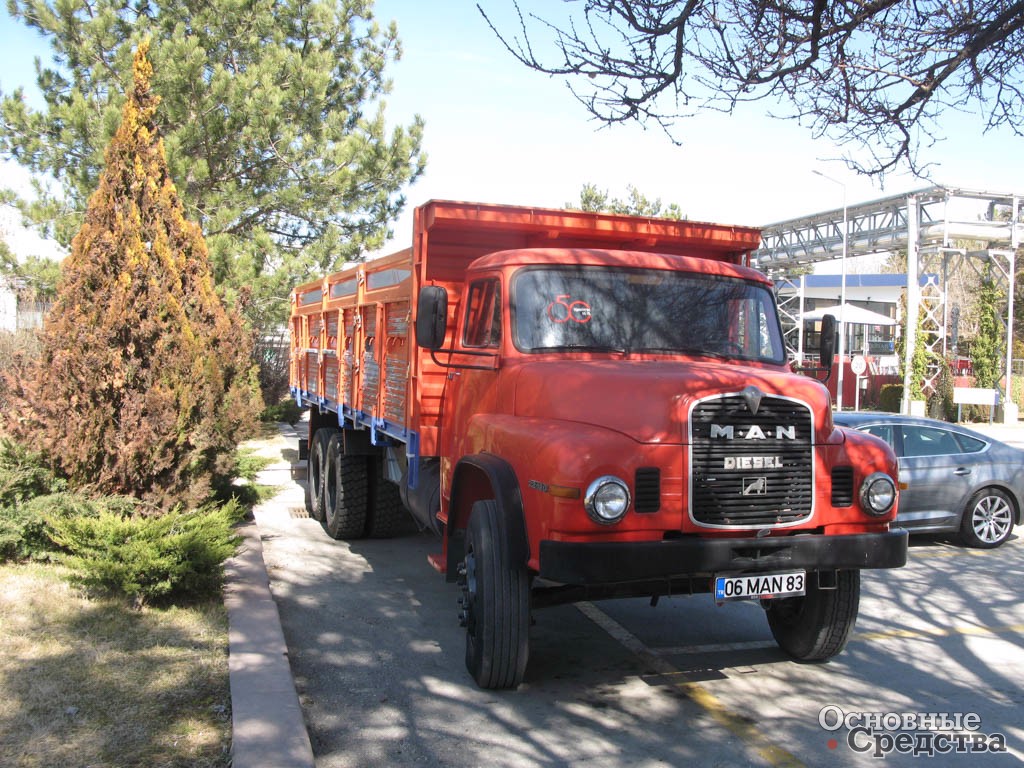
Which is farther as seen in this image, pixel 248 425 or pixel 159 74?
pixel 159 74

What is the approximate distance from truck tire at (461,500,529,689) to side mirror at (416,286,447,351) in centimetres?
102

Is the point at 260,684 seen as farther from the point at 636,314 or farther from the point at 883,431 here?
the point at 883,431

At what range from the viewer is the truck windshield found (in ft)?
17.9

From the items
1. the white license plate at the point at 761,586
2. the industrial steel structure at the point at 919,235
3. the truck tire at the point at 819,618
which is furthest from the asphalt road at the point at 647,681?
the industrial steel structure at the point at 919,235

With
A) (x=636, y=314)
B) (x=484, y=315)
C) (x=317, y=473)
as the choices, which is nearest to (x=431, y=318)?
(x=484, y=315)

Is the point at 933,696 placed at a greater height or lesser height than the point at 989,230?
lesser

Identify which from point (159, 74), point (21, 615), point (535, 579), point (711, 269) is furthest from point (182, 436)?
point (159, 74)

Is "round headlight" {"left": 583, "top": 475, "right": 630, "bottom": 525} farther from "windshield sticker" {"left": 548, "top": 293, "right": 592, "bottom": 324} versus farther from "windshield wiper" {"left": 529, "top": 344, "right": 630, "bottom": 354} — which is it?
"windshield sticker" {"left": 548, "top": 293, "right": 592, "bottom": 324}

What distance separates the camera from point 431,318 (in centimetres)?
533

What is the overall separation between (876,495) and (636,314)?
5.67 feet

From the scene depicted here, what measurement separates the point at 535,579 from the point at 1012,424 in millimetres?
25262

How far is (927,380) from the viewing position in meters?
25.5

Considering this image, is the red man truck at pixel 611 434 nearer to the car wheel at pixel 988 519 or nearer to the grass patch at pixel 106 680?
the grass patch at pixel 106 680

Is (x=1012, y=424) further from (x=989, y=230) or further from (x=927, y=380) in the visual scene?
(x=989, y=230)
